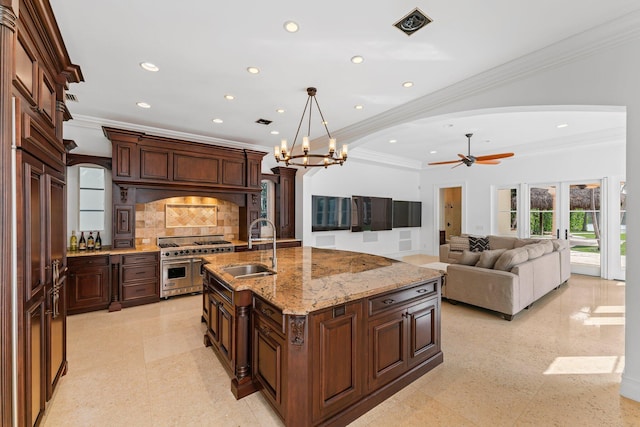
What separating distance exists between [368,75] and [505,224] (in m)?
6.41

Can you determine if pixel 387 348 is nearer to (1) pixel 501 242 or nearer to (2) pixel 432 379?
(2) pixel 432 379

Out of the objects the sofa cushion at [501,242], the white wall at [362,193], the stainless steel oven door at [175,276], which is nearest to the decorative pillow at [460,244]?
the sofa cushion at [501,242]

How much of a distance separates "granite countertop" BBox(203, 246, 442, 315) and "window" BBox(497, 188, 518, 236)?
5871 millimetres

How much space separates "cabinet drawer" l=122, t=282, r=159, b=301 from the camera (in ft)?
13.5

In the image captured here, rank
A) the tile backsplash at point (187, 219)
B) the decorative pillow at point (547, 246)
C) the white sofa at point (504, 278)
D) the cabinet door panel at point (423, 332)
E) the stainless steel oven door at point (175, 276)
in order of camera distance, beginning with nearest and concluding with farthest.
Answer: the cabinet door panel at point (423, 332) < the white sofa at point (504, 278) < the stainless steel oven door at point (175, 276) < the decorative pillow at point (547, 246) < the tile backsplash at point (187, 219)

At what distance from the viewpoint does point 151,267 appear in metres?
4.32

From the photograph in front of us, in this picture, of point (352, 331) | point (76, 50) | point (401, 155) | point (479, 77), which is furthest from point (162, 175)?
point (401, 155)

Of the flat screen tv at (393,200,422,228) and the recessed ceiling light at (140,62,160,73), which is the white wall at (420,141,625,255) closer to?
the flat screen tv at (393,200,422,228)

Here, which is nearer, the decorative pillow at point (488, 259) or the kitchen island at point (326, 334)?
the kitchen island at point (326, 334)

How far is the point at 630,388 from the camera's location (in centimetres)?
212

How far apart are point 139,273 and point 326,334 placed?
3711 millimetres

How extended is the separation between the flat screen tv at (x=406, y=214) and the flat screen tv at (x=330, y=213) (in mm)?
1852

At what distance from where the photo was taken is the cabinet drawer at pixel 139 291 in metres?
4.11

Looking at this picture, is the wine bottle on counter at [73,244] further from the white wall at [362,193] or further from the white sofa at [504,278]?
the white sofa at [504,278]
